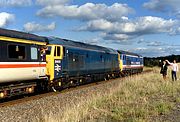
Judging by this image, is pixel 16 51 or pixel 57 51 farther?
pixel 57 51

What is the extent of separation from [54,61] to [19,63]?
192 inches

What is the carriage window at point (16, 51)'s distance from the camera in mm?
16858

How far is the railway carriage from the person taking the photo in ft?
53.9

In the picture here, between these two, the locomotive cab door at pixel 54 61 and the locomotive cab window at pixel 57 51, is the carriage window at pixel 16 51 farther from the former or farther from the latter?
the locomotive cab window at pixel 57 51

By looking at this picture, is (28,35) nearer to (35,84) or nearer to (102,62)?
(35,84)

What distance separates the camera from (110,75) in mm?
39500

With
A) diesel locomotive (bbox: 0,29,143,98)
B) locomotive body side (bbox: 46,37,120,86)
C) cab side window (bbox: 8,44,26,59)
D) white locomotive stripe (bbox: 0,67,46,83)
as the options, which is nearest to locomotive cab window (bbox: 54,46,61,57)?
diesel locomotive (bbox: 0,29,143,98)

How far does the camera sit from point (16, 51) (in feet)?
57.3

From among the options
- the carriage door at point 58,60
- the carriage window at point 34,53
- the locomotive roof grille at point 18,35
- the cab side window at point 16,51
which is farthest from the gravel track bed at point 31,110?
the carriage door at point 58,60

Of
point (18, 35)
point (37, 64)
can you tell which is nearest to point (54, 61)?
point (37, 64)

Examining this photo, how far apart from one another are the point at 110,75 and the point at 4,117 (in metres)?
26.6

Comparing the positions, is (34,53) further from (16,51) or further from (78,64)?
(78,64)

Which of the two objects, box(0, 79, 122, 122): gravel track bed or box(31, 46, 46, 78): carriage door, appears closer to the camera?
box(0, 79, 122, 122): gravel track bed

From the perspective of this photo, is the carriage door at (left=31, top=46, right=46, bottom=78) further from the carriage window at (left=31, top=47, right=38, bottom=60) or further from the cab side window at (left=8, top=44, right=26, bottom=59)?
the cab side window at (left=8, top=44, right=26, bottom=59)
